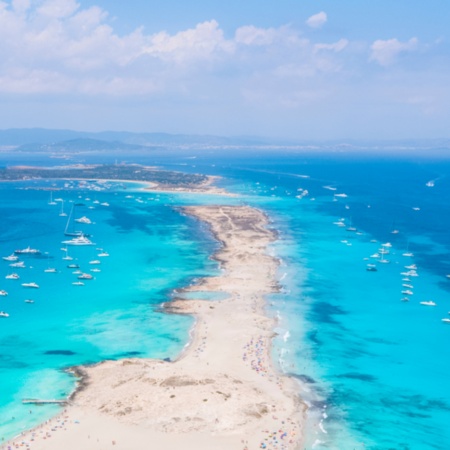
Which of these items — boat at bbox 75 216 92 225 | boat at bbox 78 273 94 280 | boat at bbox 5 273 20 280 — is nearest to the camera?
boat at bbox 5 273 20 280

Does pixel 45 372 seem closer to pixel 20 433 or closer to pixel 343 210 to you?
pixel 20 433

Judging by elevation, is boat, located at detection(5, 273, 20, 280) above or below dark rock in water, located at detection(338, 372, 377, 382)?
below

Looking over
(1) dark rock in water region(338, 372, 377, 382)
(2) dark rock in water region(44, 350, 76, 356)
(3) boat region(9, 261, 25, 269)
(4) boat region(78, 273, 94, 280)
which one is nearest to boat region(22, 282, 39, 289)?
(4) boat region(78, 273, 94, 280)

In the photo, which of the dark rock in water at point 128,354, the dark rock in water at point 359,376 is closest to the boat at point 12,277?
the dark rock in water at point 128,354

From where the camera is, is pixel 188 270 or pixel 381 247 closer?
Answer: pixel 188 270

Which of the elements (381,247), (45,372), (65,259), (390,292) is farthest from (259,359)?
(381,247)

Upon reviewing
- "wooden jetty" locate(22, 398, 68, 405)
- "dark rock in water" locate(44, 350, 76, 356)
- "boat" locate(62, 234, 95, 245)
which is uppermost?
"boat" locate(62, 234, 95, 245)

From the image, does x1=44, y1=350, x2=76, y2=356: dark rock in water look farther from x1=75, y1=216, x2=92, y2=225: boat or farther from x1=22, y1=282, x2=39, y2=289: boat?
x1=75, y1=216, x2=92, y2=225: boat
